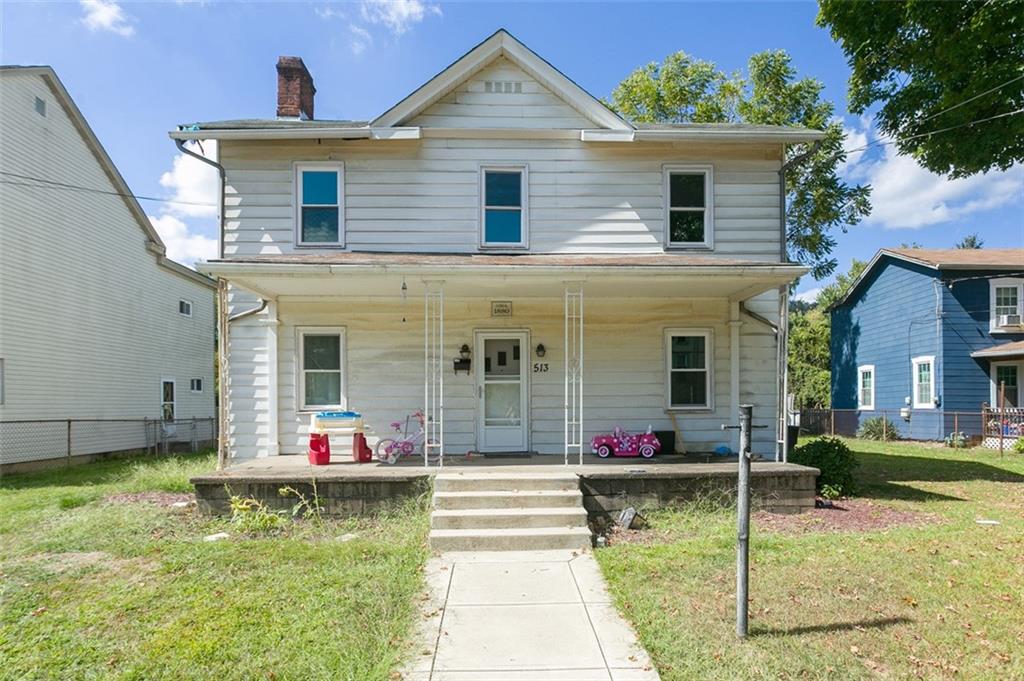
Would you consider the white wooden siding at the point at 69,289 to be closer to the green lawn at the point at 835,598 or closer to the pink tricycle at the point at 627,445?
the pink tricycle at the point at 627,445

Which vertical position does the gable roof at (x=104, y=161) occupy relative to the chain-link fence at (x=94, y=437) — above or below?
above

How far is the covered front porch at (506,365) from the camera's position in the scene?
8797 millimetres

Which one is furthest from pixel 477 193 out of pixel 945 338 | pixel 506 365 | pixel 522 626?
pixel 945 338

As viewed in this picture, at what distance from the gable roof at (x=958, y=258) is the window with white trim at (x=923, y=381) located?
9.52ft

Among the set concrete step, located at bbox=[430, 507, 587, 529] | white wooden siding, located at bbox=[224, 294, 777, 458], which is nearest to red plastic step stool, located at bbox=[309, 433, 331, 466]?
white wooden siding, located at bbox=[224, 294, 777, 458]

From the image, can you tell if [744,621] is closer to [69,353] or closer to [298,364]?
[298,364]

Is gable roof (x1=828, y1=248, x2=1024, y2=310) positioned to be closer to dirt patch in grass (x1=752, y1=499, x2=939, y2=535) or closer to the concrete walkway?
dirt patch in grass (x1=752, y1=499, x2=939, y2=535)

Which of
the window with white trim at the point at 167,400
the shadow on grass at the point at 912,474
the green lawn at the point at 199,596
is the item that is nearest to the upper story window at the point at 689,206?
the shadow on grass at the point at 912,474

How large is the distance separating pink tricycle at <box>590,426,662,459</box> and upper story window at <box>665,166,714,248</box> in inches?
131

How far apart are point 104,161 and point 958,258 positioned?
83.4ft

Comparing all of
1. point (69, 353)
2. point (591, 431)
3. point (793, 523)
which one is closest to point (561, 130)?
point (591, 431)

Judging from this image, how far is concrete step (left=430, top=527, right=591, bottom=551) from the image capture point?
5.58m

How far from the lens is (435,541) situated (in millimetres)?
5566

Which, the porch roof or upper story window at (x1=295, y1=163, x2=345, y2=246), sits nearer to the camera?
upper story window at (x1=295, y1=163, x2=345, y2=246)
